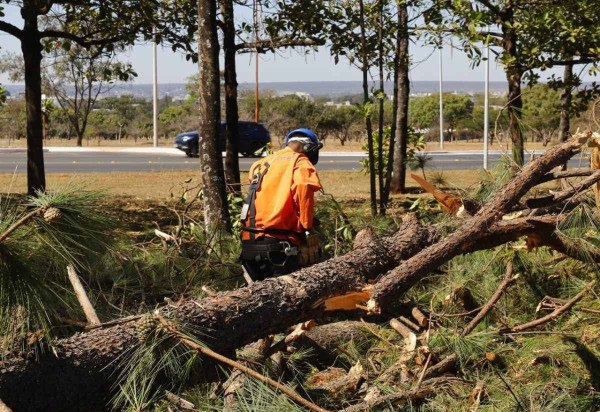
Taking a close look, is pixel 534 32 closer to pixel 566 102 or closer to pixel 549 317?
pixel 566 102

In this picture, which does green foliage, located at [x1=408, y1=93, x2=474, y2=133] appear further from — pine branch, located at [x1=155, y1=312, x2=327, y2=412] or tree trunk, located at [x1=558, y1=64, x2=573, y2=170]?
pine branch, located at [x1=155, y1=312, x2=327, y2=412]

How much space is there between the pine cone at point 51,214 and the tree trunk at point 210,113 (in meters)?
4.22

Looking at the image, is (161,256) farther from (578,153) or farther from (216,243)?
(578,153)

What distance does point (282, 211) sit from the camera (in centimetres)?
525

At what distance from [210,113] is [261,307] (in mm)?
4042

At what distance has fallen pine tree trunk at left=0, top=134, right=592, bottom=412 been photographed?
3104mm

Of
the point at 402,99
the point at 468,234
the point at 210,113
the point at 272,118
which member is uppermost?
the point at 272,118

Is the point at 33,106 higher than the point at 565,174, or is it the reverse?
the point at 33,106

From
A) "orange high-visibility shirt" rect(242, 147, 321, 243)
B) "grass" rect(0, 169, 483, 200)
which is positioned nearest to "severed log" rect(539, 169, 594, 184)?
"orange high-visibility shirt" rect(242, 147, 321, 243)

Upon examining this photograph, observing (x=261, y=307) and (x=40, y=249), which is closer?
(x=40, y=249)

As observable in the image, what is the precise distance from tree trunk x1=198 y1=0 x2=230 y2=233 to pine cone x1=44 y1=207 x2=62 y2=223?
13.8ft

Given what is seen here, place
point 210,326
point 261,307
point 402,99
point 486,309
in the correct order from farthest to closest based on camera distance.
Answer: point 402,99
point 486,309
point 261,307
point 210,326

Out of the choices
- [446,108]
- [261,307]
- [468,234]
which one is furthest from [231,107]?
[446,108]

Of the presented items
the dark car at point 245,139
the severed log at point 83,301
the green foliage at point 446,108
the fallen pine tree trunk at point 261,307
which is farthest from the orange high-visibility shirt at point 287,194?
the green foliage at point 446,108
